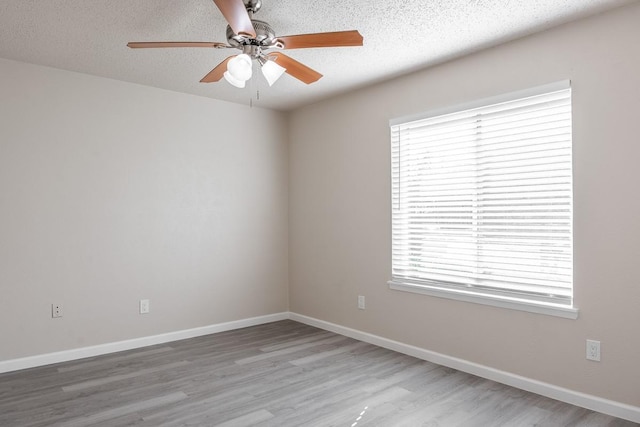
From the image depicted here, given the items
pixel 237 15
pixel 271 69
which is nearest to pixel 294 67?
pixel 271 69

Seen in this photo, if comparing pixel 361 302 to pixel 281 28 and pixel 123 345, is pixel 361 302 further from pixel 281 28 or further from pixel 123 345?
pixel 281 28

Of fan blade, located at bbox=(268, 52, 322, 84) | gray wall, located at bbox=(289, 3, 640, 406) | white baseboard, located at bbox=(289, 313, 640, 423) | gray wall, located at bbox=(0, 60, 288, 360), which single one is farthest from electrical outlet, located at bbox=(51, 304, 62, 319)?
fan blade, located at bbox=(268, 52, 322, 84)

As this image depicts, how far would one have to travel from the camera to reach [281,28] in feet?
9.16

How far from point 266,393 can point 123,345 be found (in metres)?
1.69

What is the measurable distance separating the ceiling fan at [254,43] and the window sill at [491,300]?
6.44ft

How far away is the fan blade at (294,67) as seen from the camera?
8.40 ft

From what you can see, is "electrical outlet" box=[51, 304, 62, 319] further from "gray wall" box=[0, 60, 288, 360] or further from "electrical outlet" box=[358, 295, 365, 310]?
"electrical outlet" box=[358, 295, 365, 310]

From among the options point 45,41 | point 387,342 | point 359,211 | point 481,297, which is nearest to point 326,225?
point 359,211

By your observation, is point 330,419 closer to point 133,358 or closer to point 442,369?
point 442,369

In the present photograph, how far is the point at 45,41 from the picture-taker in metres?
2.98

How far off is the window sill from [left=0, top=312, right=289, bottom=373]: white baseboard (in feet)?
5.76

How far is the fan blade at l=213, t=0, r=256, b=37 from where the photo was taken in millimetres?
1940

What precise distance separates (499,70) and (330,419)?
267cm

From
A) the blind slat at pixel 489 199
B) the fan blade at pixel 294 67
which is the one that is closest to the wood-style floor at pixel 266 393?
the blind slat at pixel 489 199
